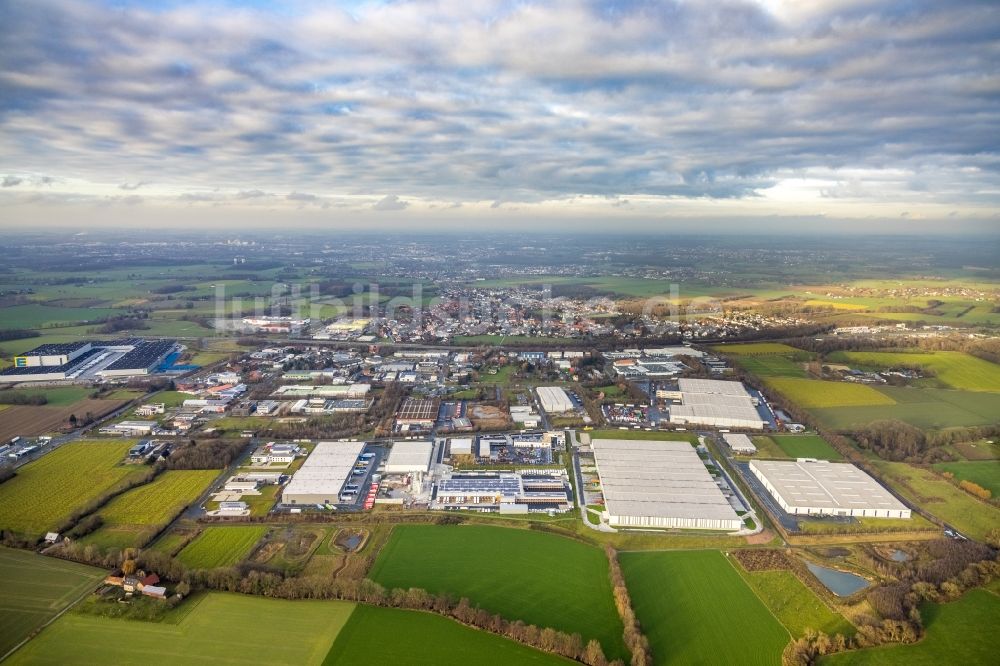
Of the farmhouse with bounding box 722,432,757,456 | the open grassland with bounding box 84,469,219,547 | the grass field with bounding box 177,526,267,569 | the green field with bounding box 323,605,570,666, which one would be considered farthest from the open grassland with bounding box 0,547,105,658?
the farmhouse with bounding box 722,432,757,456

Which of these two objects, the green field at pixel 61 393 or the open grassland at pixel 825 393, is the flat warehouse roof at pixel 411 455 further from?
the open grassland at pixel 825 393

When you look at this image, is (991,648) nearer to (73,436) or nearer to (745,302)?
(73,436)

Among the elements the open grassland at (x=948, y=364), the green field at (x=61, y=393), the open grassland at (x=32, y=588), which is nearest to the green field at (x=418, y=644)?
the open grassland at (x=32, y=588)

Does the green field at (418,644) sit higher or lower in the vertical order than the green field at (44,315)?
lower

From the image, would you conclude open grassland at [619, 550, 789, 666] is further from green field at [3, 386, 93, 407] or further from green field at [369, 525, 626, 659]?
green field at [3, 386, 93, 407]

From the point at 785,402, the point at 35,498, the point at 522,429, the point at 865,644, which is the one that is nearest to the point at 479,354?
the point at 522,429

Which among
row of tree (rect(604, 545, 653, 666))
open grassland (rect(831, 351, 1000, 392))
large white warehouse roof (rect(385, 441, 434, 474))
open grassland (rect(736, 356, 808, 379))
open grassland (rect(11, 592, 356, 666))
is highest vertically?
open grassland (rect(831, 351, 1000, 392))
